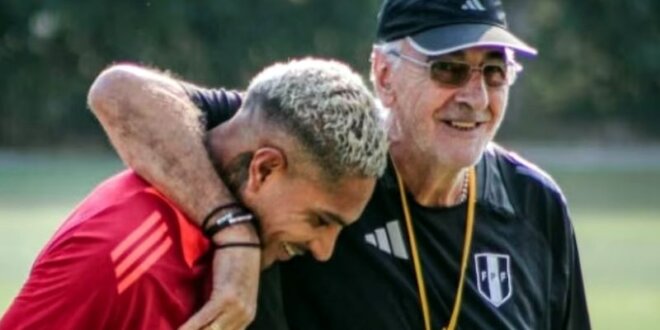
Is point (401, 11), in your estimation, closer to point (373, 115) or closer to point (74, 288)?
point (373, 115)

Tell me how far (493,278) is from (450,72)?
53 centimetres

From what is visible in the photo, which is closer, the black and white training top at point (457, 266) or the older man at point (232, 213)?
the older man at point (232, 213)

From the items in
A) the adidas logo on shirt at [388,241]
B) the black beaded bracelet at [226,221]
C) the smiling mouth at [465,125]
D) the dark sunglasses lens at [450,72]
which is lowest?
the adidas logo on shirt at [388,241]

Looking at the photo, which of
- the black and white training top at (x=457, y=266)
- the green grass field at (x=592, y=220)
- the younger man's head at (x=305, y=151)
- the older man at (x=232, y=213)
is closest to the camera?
the older man at (x=232, y=213)

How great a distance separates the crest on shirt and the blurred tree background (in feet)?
97.7

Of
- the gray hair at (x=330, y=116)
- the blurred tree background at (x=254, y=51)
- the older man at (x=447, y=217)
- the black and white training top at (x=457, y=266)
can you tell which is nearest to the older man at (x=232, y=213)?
the gray hair at (x=330, y=116)

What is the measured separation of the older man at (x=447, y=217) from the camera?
4.77 m

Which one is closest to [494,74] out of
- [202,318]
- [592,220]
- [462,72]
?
[462,72]

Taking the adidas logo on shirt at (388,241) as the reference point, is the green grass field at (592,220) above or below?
below

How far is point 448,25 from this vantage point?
4.84 m

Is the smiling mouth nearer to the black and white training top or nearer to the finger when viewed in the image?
the black and white training top

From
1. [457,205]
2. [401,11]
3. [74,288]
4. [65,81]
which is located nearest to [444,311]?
[457,205]

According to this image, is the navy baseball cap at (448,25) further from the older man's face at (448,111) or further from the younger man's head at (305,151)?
the younger man's head at (305,151)

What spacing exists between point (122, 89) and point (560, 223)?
1322 millimetres
